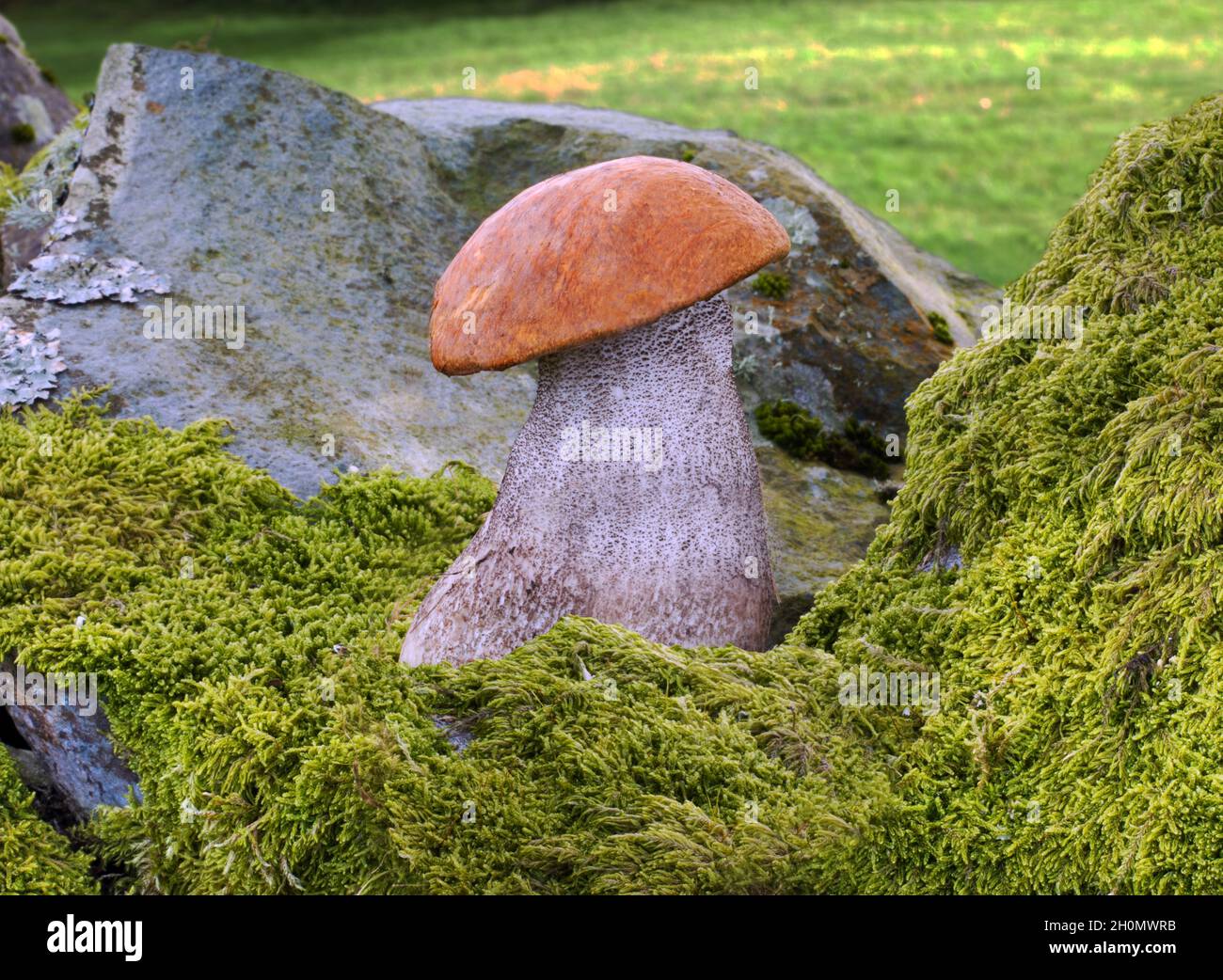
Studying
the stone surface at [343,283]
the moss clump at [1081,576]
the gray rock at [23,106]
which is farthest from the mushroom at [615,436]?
the gray rock at [23,106]

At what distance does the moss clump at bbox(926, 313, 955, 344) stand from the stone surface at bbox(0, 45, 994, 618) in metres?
0.10

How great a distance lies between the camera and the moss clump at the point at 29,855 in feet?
11.3

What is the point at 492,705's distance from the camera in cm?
328

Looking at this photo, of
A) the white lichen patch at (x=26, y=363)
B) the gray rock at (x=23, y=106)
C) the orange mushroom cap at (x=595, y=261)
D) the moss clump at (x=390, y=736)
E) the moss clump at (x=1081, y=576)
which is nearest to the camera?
the moss clump at (x=1081, y=576)

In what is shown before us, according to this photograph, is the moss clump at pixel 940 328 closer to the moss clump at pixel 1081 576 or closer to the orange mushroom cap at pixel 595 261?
the moss clump at pixel 1081 576

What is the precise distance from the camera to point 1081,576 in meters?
3.07

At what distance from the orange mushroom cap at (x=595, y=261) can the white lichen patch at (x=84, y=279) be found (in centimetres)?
206

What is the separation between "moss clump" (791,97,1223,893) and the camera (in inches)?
108

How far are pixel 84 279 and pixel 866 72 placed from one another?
16.2 metres

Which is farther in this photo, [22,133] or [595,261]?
[22,133]

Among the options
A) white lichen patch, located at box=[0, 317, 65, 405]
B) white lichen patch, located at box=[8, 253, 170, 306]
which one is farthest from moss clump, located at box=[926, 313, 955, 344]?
white lichen patch, located at box=[0, 317, 65, 405]

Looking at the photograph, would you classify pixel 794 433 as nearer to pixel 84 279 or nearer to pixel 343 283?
pixel 343 283

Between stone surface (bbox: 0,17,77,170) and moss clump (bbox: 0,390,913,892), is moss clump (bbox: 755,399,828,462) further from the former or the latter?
stone surface (bbox: 0,17,77,170)

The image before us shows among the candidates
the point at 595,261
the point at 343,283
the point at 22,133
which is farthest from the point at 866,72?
the point at 595,261
